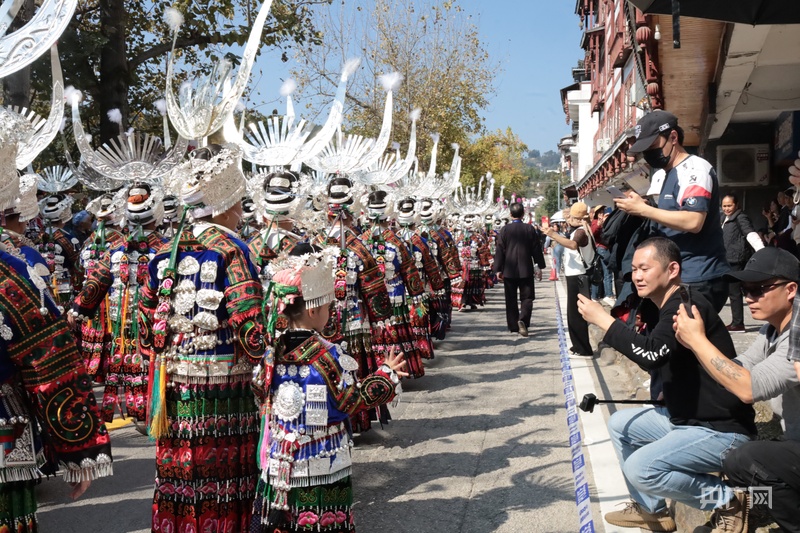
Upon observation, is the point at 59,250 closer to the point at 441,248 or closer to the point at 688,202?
the point at 441,248

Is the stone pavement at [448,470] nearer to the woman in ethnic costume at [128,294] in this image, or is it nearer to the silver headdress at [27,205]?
the woman in ethnic costume at [128,294]

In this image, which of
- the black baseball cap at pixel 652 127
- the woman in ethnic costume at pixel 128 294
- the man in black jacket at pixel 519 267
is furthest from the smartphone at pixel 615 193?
the man in black jacket at pixel 519 267

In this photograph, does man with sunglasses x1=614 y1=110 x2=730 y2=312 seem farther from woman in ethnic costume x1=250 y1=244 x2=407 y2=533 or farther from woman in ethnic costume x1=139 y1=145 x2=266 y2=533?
woman in ethnic costume x1=139 y1=145 x2=266 y2=533

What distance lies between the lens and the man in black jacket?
1309 cm

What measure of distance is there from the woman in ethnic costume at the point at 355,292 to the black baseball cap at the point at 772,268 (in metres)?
3.48

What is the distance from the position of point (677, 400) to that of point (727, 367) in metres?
0.58

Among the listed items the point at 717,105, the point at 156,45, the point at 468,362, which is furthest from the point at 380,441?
the point at 156,45

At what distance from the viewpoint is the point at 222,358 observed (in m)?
4.02

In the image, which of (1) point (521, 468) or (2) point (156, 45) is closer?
(1) point (521, 468)

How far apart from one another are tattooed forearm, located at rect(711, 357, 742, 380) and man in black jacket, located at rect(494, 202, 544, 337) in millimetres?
9602

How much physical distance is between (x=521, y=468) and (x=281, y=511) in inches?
100

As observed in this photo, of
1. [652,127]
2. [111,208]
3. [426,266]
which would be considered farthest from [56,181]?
[652,127]

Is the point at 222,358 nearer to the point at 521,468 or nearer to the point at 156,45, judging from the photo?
the point at 521,468

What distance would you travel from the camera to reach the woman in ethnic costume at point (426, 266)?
9859 millimetres
